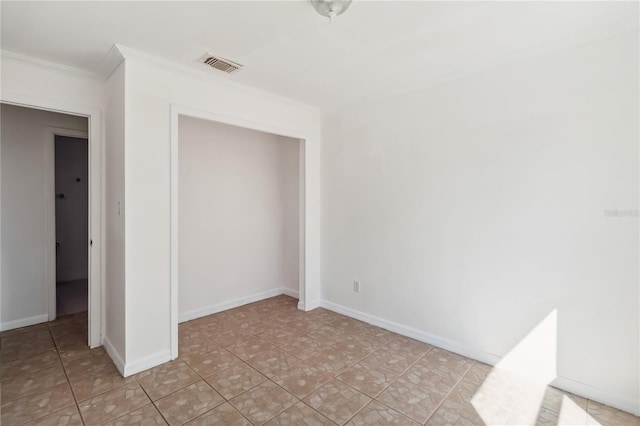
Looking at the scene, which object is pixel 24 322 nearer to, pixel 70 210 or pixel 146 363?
pixel 146 363

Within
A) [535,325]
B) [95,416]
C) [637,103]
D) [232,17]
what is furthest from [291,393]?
[637,103]

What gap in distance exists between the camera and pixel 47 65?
100 inches

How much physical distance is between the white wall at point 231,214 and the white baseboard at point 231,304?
13 mm

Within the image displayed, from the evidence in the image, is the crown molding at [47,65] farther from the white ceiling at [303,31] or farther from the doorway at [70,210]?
the doorway at [70,210]

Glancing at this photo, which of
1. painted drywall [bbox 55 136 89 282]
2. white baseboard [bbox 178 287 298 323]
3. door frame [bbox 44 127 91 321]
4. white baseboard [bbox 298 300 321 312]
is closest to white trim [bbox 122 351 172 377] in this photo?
white baseboard [bbox 178 287 298 323]

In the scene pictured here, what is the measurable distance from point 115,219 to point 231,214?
1.49m

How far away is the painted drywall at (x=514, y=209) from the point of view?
6.73ft

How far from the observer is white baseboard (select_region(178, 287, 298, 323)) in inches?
140

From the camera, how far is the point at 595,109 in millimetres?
2119

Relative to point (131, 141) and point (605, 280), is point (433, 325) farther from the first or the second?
point (131, 141)

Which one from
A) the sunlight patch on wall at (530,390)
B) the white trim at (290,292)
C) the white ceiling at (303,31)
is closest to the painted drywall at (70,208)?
the white ceiling at (303,31)

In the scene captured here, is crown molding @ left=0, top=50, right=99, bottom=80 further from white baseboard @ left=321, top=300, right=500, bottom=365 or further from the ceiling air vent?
white baseboard @ left=321, top=300, right=500, bottom=365

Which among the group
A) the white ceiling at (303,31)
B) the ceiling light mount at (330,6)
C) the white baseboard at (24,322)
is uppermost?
the white ceiling at (303,31)

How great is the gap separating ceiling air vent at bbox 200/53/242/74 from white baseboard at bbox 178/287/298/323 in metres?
2.64
